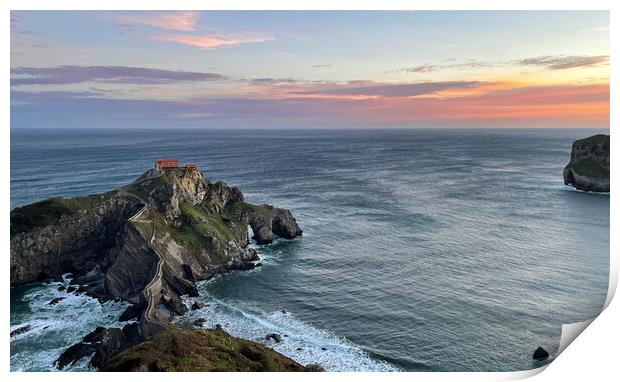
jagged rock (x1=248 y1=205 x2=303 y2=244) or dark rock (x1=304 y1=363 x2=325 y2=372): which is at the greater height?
jagged rock (x1=248 y1=205 x2=303 y2=244)

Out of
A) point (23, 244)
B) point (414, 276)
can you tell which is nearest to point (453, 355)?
point (414, 276)

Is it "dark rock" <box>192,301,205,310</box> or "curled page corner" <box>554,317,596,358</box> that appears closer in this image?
"curled page corner" <box>554,317,596,358</box>

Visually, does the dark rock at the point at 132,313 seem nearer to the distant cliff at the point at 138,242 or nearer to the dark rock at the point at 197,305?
the distant cliff at the point at 138,242

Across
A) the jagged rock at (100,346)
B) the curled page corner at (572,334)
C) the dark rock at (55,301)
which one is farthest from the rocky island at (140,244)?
the curled page corner at (572,334)

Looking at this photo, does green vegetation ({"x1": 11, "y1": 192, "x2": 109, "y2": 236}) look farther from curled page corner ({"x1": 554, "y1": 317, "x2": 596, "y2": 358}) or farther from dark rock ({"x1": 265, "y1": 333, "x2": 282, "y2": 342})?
curled page corner ({"x1": 554, "y1": 317, "x2": 596, "y2": 358})

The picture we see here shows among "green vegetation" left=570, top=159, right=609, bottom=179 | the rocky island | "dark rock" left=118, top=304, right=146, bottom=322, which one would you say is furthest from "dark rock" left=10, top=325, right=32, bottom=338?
"green vegetation" left=570, top=159, right=609, bottom=179

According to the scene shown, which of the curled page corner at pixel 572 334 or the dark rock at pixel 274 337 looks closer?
the curled page corner at pixel 572 334

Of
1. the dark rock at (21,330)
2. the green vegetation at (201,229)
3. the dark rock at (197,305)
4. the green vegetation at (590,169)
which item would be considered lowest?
the dark rock at (21,330)
